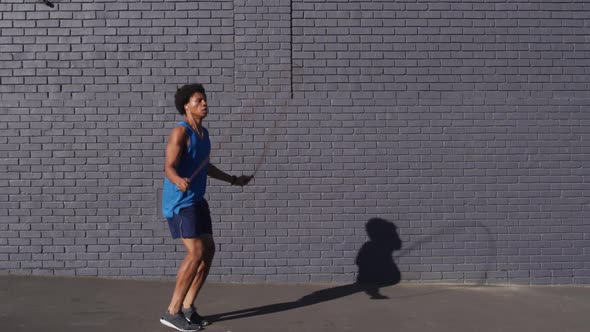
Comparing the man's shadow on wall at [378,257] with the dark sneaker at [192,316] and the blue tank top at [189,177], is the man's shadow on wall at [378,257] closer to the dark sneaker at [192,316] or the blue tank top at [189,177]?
the dark sneaker at [192,316]

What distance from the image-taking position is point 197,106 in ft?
17.4

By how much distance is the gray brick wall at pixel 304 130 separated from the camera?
6.66m

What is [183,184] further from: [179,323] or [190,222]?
[179,323]

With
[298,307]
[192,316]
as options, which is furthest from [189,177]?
[298,307]

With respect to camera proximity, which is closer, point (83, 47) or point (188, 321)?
point (188, 321)

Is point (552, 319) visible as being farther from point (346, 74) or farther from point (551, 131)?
point (346, 74)

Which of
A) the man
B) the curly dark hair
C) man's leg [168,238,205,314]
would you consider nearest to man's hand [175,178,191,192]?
the man

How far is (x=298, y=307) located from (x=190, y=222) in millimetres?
1319

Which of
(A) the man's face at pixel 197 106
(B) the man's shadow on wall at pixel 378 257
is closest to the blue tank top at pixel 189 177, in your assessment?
(A) the man's face at pixel 197 106

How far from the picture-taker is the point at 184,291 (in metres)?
5.23

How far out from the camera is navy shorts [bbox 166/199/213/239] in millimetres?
5160

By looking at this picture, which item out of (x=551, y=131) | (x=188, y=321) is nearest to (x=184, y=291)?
(x=188, y=321)

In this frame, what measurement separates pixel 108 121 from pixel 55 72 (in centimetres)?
65

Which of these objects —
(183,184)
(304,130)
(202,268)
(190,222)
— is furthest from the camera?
(304,130)
